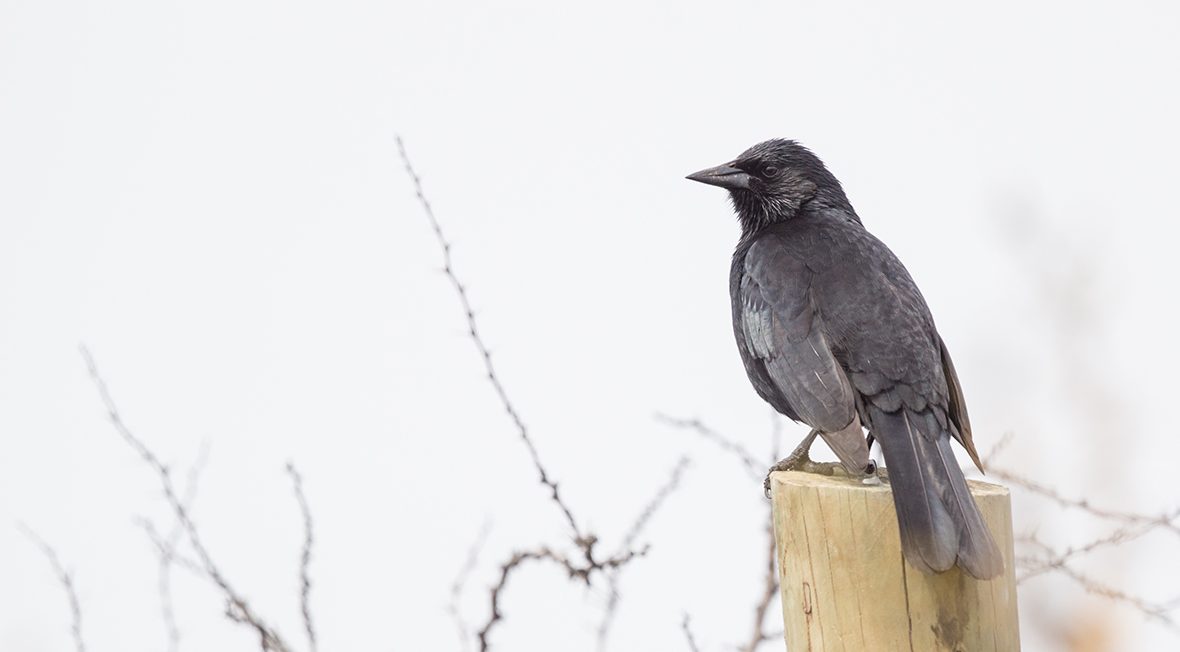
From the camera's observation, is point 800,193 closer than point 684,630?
No

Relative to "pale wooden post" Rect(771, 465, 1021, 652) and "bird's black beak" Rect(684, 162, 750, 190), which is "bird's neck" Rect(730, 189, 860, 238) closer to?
"bird's black beak" Rect(684, 162, 750, 190)

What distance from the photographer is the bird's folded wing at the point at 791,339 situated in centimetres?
367

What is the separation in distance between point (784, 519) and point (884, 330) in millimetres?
1114

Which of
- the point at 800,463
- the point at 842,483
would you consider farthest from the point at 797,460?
the point at 842,483

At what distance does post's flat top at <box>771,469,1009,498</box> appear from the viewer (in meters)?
2.98

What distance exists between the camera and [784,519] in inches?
115

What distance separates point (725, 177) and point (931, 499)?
2266 mm

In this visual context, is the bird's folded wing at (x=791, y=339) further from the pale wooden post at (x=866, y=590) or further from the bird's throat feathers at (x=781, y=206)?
the pale wooden post at (x=866, y=590)

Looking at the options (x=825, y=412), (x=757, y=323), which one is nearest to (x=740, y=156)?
(x=757, y=323)

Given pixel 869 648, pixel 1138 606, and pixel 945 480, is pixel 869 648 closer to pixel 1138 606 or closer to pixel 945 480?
pixel 945 480

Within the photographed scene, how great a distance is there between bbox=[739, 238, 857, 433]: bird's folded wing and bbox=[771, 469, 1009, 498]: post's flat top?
0.27 meters

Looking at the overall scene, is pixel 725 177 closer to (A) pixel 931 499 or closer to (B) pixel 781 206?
(B) pixel 781 206

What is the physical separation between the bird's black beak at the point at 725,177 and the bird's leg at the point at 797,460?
1261 millimetres

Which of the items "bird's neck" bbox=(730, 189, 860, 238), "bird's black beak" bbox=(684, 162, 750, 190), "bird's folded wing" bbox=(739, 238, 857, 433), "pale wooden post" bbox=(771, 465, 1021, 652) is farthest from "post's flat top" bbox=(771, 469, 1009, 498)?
"bird's black beak" bbox=(684, 162, 750, 190)
